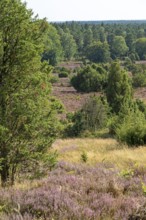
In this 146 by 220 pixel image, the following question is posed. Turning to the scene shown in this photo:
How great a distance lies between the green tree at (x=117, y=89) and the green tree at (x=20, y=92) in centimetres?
2389

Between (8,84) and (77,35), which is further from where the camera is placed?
(77,35)

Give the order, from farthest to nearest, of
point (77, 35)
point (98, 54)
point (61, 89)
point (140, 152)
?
point (77, 35)
point (98, 54)
point (61, 89)
point (140, 152)

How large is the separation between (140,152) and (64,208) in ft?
39.8

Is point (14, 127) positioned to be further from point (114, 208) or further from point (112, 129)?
point (112, 129)

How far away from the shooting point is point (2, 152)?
853 cm

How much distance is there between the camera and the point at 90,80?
206 ft

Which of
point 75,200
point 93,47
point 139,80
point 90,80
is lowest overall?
point 139,80

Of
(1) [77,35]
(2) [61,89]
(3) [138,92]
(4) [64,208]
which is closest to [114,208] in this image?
(4) [64,208]

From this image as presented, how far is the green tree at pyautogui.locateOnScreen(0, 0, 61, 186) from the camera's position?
→ 831 cm

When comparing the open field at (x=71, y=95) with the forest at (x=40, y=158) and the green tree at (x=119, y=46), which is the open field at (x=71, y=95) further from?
the green tree at (x=119, y=46)

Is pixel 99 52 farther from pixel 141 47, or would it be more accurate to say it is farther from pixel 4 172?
pixel 4 172

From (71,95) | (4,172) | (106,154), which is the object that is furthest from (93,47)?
(4,172)

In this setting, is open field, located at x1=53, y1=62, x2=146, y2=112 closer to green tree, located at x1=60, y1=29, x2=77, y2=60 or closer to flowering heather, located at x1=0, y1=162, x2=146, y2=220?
green tree, located at x1=60, y1=29, x2=77, y2=60

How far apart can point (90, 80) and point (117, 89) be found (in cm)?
3000
